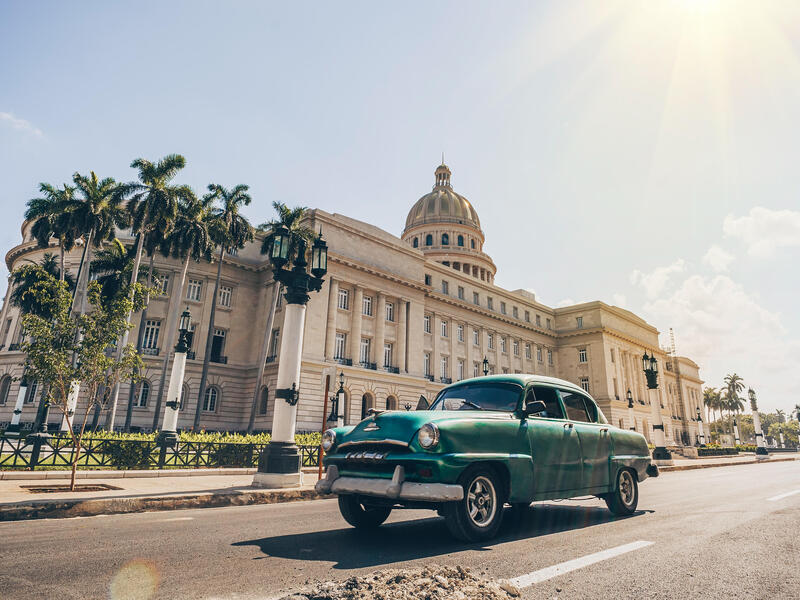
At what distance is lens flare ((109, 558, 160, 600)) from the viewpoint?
10.9ft

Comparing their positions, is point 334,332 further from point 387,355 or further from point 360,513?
point 360,513

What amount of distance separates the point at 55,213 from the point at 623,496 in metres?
37.7

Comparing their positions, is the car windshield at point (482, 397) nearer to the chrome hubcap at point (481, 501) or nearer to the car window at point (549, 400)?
the car window at point (549, 400)

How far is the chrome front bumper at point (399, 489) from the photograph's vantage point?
181 inches

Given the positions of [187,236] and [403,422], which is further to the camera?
[187,236]

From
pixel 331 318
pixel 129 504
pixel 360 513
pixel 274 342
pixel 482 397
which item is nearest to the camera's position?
pixel 360 513

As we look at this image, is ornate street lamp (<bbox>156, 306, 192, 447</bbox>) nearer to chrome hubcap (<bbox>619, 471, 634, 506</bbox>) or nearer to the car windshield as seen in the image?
the car windshield

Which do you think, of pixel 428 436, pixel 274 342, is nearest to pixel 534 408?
pixel 428 436

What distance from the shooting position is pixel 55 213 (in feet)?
106

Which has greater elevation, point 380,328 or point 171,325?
point 380,328

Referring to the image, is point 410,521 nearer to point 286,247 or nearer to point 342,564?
point 342,564

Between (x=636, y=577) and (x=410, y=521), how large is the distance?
11.8ft

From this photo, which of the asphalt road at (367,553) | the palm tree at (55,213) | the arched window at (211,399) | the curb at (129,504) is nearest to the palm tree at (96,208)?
the palm tree at (55,213)

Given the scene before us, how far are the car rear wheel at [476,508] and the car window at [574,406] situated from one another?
2033mm
